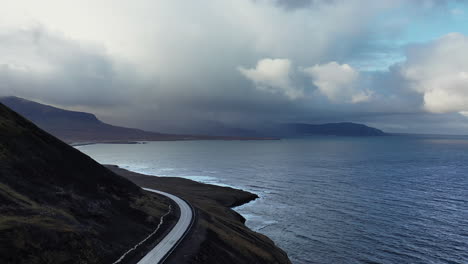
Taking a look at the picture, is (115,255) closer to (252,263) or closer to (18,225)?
(18,225)

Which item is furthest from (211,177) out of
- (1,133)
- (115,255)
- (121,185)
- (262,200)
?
(115,255)

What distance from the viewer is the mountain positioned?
33.5 meters

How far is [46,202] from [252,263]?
3550 centimetres

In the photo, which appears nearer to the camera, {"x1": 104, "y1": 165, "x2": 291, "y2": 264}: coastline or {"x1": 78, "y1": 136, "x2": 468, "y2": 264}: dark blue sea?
{"x1": 104, "y1": 165, "x2": 291, "y2": 264}: coastline

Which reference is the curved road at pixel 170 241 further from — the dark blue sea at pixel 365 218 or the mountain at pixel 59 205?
the dark blue sea at pixel 365 218

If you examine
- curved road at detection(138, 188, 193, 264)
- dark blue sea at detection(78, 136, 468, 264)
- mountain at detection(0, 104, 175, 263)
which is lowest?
dark blue sea at detection(78, 136, 468, 264)

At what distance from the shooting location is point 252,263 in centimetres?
4597

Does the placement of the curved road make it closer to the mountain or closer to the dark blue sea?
the mountain

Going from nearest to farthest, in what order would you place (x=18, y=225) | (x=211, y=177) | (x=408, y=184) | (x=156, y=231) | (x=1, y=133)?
(x=18, y=225)
(x=156, y=231)
(x=1, y=133)
(x=408, y=184)
(x=211, y=177)

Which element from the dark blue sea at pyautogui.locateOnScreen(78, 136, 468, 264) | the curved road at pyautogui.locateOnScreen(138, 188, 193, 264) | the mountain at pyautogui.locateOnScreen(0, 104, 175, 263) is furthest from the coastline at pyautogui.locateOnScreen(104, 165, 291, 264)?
the mountain at pyautogui.locateOnScreen(0, 104, 175, 263)

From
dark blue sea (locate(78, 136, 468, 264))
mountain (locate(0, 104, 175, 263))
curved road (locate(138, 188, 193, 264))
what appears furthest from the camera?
dark blue sea (locate(78, 136, 468, 264))

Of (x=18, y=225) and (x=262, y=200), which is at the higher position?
(x=18, y=225)

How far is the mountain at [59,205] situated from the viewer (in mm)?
33531

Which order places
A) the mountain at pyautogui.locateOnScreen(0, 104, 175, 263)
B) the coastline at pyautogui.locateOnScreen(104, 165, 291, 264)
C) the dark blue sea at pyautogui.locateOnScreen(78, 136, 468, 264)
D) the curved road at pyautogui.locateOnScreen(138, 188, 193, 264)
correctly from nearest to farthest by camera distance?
the mountain at pyautogui.locateOnScreen(0, 104, 175, 263) → the curved road at pyautogui.locateOnScreen(138, 188, 193, 264) → the coastline at pyautogui.locateOnScreen(104, 165, 291, 264) → the dark blue sea at pyautogui.locateOnScreen(78, 136, 468, 264)
